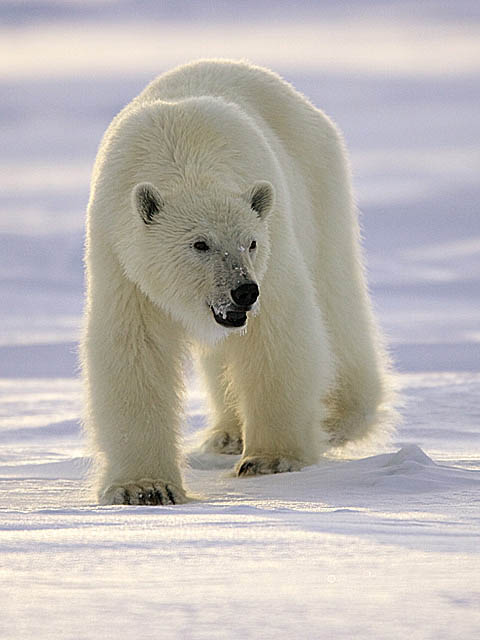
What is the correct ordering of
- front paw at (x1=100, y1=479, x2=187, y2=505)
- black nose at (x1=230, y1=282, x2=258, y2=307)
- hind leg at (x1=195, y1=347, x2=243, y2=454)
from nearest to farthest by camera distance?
black nose at (x1=230, y1=282, x2=258, y2=307) < front paw at (x1=100, y1=479, x2=187, y2=505) < hind leg at (x1=195, y1=347, x2=243, y2=454)

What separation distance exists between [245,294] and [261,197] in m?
0.50

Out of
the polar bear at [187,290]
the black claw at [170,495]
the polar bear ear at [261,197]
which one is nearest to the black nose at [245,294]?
the polar bear at [187,290]

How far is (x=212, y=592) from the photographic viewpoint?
1.79 metres

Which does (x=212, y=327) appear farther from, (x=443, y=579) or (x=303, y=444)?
(x=443, y=579)

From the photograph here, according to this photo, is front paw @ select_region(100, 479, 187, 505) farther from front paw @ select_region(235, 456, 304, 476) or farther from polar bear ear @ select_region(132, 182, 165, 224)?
polar bear ear @ select_region(132, 182, 165, 224)

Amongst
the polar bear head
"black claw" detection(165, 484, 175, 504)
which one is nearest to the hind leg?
the polar bear head

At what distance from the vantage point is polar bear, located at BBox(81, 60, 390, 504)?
4.36 meters

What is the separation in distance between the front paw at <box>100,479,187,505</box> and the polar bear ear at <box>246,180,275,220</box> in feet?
3.74

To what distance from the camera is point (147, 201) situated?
4375 millimetres

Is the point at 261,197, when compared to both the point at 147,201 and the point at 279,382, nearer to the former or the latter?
the point at 147,201

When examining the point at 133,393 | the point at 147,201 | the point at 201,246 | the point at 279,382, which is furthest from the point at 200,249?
the point at 279,382

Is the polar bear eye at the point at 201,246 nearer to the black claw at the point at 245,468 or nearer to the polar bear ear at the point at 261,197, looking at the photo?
the polar bear ear at the point at 261,197

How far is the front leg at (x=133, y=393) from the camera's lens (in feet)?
14.5

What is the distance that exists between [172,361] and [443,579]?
2.80 m
